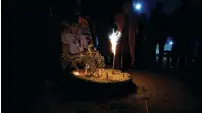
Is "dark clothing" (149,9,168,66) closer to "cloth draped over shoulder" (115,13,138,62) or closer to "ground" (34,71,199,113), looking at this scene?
"cloth draped over shoulder" (115,13,138,62)

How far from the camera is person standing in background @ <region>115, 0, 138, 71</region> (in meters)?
12.6

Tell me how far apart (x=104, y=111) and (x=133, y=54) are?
5802 mm

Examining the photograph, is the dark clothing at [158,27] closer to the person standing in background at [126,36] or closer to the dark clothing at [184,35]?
the dark clothing at [184,35]

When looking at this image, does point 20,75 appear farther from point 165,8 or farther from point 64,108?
point 165,8

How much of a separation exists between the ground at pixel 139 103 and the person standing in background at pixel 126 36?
2.35m

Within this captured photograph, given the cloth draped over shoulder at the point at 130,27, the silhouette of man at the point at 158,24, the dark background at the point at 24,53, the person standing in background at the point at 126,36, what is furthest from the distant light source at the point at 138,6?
the dark background at the point at 24,53

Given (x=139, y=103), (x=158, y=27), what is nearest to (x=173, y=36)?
(x=158, y=27)

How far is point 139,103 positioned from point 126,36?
4.85 m

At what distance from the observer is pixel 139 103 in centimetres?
883

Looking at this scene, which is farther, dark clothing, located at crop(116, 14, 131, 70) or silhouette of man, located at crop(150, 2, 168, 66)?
silhouette of man, located at crop(150, 2, 168, 66)

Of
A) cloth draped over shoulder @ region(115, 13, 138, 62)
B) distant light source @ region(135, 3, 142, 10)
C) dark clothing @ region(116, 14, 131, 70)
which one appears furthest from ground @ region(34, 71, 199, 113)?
distant light source @ region(135, 3, 142, 10)

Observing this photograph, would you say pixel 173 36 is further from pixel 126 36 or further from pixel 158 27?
pixel 126 36

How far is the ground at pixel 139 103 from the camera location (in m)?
8.02

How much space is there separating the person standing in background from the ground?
2346 millimetres
